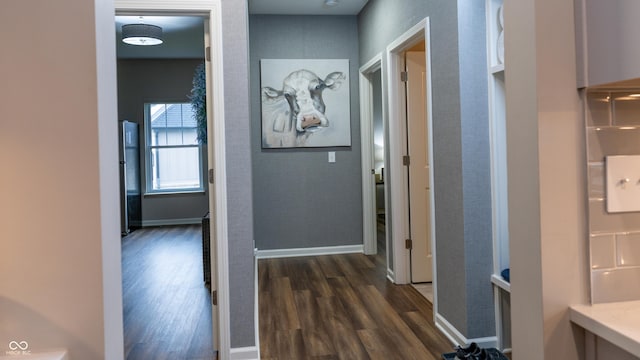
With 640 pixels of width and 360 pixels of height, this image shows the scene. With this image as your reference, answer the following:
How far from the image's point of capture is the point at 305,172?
5379 millimetres

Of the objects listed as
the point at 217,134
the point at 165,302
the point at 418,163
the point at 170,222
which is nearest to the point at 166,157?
the point at 170,222

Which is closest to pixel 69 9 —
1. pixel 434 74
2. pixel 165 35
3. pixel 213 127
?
pixel 213 127

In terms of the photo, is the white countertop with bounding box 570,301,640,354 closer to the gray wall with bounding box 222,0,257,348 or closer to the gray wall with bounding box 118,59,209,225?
the gray wall with bounding box 222,0,257,348

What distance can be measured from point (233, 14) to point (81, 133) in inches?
76.4

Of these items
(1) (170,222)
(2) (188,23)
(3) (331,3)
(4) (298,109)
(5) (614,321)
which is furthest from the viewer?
(1) (170,222)

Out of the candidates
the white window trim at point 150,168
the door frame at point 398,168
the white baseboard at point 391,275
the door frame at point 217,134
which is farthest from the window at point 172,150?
the door frame at point 217,134

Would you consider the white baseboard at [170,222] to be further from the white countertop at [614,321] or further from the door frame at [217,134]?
the white countertop at [614,321]

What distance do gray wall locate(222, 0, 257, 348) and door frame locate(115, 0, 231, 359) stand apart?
0.03 metres

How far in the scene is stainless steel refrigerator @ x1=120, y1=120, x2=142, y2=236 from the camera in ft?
24.2

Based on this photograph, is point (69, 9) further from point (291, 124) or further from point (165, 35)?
point (165, 35)

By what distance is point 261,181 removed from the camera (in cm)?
527

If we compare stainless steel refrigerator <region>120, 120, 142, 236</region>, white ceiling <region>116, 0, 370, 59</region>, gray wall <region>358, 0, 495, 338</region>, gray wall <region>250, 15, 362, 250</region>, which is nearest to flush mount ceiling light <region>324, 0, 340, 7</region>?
white ceiling <region>116, 0, 370, 59</region>

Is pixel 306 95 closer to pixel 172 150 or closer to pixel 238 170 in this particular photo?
pixel 238 170

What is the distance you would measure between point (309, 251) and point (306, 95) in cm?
177
